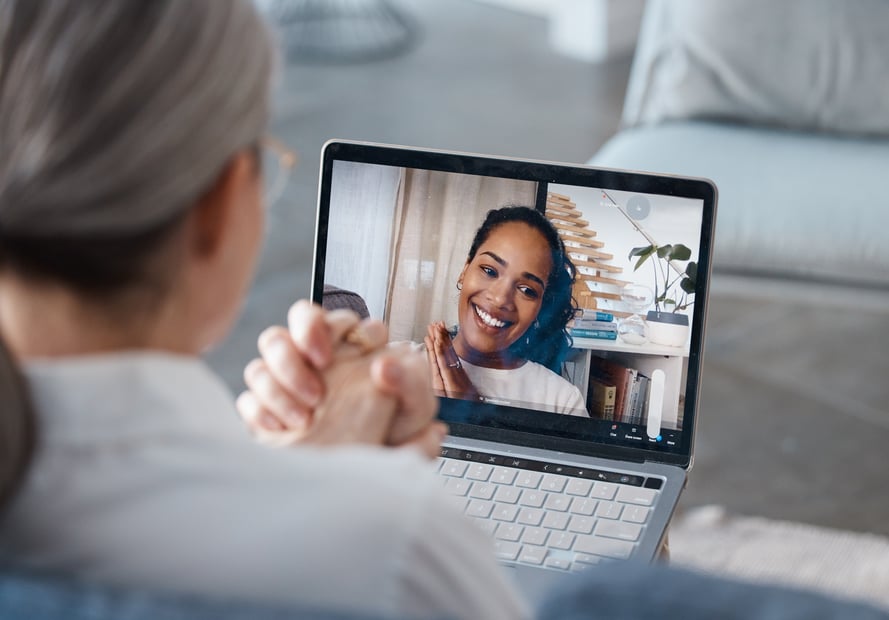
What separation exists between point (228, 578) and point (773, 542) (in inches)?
58.1

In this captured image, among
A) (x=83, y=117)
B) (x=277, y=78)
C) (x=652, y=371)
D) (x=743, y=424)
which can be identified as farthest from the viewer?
(x=743, y=424)

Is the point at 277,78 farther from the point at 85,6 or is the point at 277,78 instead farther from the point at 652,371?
the point at 652,371

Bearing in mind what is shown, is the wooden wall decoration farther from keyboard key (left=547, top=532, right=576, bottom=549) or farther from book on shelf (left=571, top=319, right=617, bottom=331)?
keyboard key (left=547, top=532, right=576, bottom=549)

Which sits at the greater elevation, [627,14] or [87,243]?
[627,14]

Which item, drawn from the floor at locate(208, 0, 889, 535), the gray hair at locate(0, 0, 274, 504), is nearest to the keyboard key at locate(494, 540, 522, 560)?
the gray hair at locate(0, 0, 274, 504)

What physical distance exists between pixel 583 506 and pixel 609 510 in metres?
0.02

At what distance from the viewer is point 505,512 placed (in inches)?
35.4

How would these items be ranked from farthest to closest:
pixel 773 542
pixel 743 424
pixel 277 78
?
pixel 743 424
pixel 773 542
pixel 277 78

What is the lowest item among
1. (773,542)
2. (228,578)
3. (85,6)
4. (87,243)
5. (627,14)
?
(773,542)

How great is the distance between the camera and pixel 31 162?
0.47 metres

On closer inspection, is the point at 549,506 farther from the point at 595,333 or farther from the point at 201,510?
the point at 201,510

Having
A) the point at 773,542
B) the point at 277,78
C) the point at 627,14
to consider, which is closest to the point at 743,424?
the point at 773,542

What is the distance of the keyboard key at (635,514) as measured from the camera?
0.88 meters

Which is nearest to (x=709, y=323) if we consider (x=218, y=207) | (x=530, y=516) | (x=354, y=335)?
(x=530, y=516)
